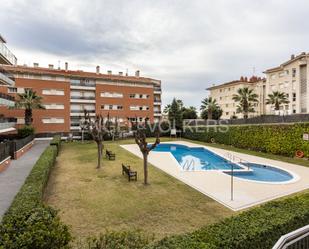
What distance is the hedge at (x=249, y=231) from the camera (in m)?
4.67

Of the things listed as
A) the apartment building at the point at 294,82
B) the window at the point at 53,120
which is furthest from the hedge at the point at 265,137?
the window at the point at 53,120

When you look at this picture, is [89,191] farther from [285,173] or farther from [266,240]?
[285,173]

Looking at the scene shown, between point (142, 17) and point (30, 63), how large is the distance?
43.2 meters

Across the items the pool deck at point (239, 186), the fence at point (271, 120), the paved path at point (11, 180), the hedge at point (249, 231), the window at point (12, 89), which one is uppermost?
the window at point (12, 89)

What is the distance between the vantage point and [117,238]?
5.53m

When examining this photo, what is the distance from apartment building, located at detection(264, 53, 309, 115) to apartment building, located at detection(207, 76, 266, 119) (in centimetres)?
851

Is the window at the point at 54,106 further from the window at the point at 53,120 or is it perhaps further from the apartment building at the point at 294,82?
the apartment building at the point at 294,82

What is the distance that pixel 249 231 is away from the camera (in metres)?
5.17

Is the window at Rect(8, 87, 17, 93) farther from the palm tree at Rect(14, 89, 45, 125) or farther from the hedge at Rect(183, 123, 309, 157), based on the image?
the hedge at Rect(183, 123, 309, 157)

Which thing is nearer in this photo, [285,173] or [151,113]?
[285,173]

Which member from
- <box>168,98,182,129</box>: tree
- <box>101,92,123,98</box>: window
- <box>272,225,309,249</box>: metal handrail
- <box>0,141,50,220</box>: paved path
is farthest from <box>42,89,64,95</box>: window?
<box>272,225,309,249</box>: metal handrail

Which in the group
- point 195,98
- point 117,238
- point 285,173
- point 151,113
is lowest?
point 285,173

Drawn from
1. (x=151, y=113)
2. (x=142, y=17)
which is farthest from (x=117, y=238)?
(x=151, y=113)

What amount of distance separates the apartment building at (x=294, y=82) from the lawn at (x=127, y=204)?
34.2 metres
